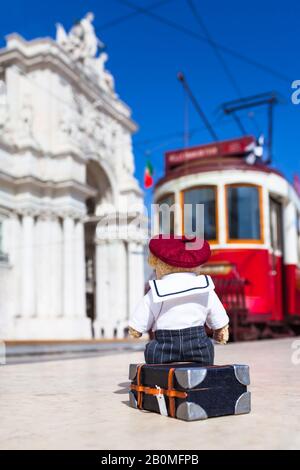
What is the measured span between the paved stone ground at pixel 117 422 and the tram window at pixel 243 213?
6.53 m

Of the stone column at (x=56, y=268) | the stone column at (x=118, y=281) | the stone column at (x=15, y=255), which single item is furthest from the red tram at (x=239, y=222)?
the stone column at (x=118, y=281)

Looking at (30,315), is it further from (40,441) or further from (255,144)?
(40,441)

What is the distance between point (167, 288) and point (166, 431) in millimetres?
1065

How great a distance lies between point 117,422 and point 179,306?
0.89 metres

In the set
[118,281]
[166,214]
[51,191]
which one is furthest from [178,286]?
[118,281]

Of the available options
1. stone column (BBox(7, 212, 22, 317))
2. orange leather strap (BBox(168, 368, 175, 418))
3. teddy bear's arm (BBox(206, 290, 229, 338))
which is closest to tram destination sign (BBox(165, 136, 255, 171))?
teddy bear's arm (BBox(206, 290, 229, 338))

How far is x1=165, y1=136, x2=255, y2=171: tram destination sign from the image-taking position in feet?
40.3

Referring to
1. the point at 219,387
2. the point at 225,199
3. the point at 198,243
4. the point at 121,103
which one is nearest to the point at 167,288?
the point at 198,243

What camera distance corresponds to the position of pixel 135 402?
3.55 meters

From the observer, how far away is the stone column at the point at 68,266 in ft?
78.7

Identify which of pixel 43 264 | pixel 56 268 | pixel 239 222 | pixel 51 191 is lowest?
pixel 56 268

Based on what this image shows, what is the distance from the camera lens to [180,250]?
376 centimetres

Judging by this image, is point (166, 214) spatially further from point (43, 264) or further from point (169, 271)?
point (43, 264)

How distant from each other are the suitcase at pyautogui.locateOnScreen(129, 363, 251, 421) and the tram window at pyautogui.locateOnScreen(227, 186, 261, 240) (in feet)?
27.0
